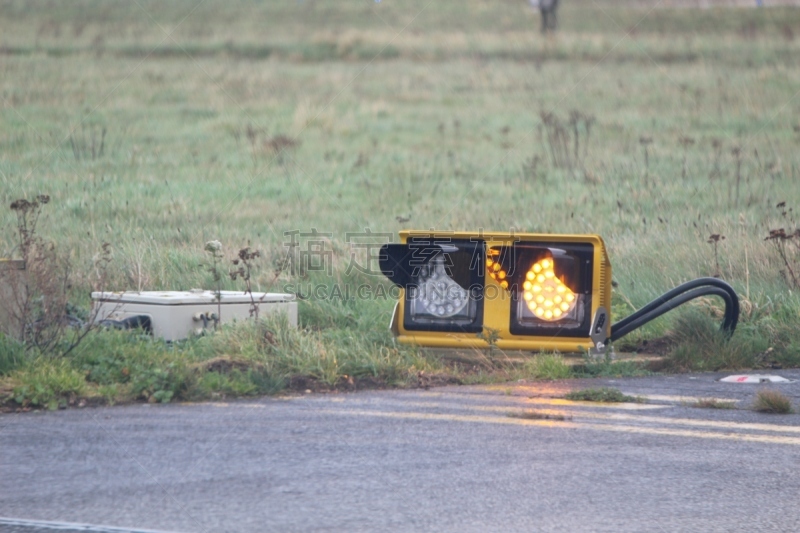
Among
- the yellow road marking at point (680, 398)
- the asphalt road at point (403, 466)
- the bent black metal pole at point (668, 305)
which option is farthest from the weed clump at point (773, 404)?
the bent black metal pole at point (668, 305)

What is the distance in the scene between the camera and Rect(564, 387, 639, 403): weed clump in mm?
8078

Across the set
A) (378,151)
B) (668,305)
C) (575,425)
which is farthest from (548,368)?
(378,151)

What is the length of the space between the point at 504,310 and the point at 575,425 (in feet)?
7.28

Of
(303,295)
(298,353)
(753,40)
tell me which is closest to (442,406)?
(298,353)

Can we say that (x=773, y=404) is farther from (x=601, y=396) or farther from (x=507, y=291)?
(x=507, y=291)

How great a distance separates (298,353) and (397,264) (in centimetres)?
115

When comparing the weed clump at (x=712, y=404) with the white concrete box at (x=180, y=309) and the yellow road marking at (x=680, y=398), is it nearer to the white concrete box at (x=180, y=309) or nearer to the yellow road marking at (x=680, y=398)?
the yellow road marking at (x=680, y=398)

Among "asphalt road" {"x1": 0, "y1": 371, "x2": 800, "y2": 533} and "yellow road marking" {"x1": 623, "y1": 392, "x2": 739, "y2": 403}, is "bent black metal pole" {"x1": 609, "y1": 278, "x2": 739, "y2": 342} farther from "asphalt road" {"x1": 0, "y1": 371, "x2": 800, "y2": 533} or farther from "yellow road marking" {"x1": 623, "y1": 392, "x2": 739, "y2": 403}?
"asphalt road" {"x1": 0, "y1": 371, "x2": 800, "y2": 533}

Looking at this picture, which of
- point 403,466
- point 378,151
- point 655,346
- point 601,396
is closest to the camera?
point 403,466

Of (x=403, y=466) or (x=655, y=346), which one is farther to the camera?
(x=655, y=346)

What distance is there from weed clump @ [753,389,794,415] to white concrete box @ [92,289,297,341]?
12.8 ft

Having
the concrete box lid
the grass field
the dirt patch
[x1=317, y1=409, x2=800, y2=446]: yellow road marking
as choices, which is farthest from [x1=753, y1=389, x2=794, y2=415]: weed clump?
the concrete box lid

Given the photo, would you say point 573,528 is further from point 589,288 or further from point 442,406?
point 589,288

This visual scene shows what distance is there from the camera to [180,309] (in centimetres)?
952
